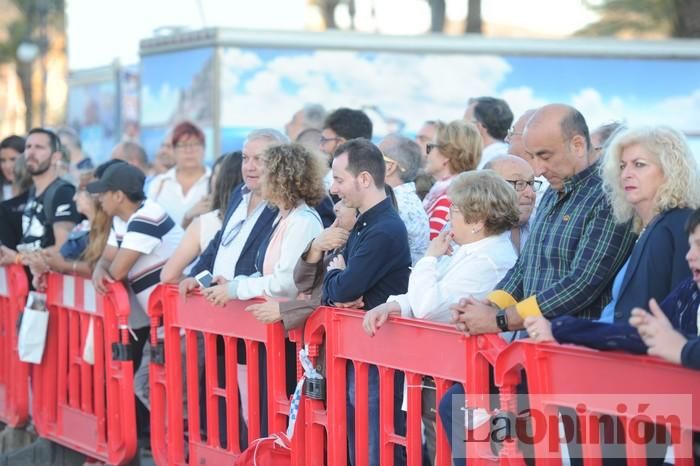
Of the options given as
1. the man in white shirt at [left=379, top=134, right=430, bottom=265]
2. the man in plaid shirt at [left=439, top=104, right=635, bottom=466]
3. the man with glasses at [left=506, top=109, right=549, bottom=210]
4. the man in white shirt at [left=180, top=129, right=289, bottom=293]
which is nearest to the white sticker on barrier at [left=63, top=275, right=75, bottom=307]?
the man in white shirt at [left=180, top=129, right=289, bottom=293]

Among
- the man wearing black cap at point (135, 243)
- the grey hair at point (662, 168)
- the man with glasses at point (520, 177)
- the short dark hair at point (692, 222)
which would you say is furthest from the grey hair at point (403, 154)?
the short dark hair at point (692, 222)

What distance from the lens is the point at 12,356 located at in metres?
9.01

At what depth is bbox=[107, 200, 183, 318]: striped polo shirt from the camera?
7672mm

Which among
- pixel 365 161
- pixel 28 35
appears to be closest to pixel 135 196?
pixel 365 161

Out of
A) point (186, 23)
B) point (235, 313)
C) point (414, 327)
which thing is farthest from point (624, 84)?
point (414, 327)

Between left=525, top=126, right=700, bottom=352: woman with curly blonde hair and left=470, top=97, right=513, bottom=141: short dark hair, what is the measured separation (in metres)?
3.47

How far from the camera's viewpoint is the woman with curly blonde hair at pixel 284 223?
6.32 m

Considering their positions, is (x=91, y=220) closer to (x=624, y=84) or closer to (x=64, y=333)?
(x=64, y=333)

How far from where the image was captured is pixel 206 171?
10195 millimetres

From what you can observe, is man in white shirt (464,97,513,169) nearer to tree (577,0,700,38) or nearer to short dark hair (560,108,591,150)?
short dark hair (560,108,591,150)

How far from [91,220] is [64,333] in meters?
0.79

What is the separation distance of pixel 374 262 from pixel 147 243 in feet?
8.12

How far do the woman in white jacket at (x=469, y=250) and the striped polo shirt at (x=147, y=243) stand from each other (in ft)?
8.80

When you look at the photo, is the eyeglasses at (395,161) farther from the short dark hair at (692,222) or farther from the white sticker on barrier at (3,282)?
the white sticker on barrier at (3,282)
